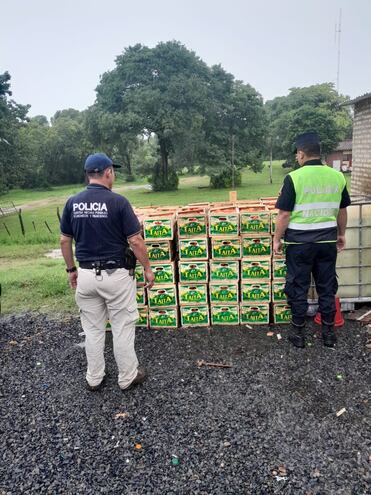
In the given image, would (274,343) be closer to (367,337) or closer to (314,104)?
(367,337)

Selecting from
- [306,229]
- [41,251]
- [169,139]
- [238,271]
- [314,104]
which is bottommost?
[41,251]

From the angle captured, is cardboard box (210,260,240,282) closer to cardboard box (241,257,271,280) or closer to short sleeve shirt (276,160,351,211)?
cardboard box (241,257,271,280)

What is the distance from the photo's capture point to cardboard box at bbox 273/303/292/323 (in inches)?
201

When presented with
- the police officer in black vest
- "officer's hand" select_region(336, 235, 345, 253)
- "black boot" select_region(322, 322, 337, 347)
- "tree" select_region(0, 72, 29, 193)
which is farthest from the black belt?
"tree" select_region(0, 72, 29, 193)

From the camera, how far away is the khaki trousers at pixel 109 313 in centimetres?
372

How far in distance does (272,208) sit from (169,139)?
33.2 m

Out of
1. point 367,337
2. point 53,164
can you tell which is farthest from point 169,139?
point 367,337

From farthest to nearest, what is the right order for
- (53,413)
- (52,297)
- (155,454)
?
1. (52,297)
2. (53,413)
3. (155,454)

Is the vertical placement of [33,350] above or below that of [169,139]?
below

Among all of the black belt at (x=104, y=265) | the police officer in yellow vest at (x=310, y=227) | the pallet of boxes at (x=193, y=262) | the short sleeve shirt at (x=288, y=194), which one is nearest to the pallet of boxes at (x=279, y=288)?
the police officer in yellow vest at (x=310, y=227)

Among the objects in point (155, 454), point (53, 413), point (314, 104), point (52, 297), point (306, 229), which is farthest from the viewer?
point (314, 104)

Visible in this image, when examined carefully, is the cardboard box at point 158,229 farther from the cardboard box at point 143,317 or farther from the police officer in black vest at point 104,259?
the police officer in black vest at point 104,259

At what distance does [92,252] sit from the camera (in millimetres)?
3705

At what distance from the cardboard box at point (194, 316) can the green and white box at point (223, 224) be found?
1.02m
